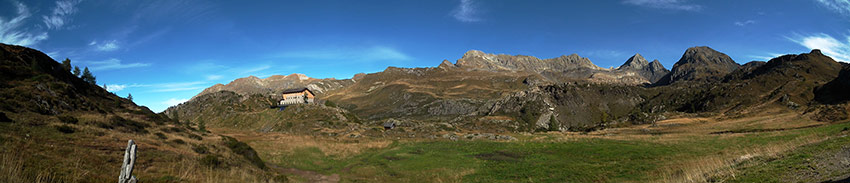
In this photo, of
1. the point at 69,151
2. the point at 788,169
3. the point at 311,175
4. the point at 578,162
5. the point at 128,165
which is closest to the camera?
the point at 128,165

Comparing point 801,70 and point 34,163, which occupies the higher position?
point 801,70

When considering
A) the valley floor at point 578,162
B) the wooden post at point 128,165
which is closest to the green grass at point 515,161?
the valley floor at point 578,162

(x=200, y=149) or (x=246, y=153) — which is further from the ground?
(x=200, y=149)

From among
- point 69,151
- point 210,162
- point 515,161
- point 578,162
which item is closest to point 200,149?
point 210,162

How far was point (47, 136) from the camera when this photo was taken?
20719mm

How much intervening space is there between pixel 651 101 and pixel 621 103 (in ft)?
49.3

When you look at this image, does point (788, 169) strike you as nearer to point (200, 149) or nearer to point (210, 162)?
point (210, 162)

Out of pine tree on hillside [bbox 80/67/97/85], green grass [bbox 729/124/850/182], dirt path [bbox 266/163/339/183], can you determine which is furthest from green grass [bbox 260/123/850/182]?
pine tree on hillside [bbox 80/67/97/85]

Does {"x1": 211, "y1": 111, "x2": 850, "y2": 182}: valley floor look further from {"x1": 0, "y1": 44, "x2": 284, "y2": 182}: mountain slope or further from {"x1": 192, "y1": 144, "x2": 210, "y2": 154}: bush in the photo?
{"x1": 0, "y1": 44, "x2": 284, "y2": 182}: mountain slope

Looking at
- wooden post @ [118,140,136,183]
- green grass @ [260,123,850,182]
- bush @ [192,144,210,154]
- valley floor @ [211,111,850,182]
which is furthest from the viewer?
bush @ [192,144,210,154]

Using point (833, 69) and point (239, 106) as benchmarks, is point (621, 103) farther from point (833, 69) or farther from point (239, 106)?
point (239, 106)

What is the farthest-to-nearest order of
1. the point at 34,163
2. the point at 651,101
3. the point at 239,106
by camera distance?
1. the point at 651,101
2. the point at 239,106
3. the point at 34,163

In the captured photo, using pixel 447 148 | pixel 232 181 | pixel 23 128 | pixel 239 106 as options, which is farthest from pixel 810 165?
pixel 239 106

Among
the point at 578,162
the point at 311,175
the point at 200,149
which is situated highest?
the point at 200,149
